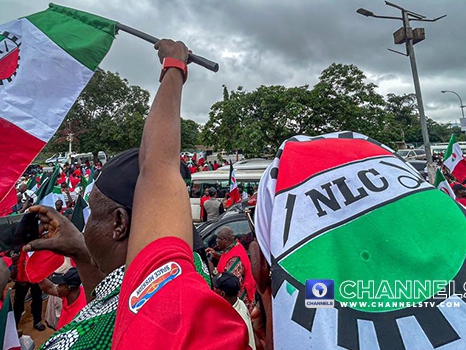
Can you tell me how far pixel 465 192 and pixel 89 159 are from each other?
3271 cm

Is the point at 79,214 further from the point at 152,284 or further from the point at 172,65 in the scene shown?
the point at 152,284

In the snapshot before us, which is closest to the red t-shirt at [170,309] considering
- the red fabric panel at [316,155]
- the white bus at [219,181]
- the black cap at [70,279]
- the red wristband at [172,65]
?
the red fabric panel at [316,155]

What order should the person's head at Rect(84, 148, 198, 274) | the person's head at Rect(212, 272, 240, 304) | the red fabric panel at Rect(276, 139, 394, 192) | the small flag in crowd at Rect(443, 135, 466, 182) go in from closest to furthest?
1. the red fabric panel at Rect(276, 139, 394, 192)
2. the person's head at Rect(84, 148, 198, 274)
3. the person's head at Rect(212, 272, 240, 304)
4. the small flag in crowd at Rect(443, 135, 466, 182)

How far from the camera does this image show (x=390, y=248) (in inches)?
23.6

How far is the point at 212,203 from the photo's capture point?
9.39 meters

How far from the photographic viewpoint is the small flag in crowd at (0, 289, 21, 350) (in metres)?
2.01

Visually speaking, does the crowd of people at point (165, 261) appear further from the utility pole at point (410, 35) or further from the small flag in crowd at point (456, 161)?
the utility pole at point (410, 35)

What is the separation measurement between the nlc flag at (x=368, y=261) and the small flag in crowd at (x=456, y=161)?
7.06m

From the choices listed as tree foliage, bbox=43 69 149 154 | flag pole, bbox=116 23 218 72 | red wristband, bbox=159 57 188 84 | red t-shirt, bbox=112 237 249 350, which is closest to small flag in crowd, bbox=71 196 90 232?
flag pole, bbox=116 23 218 72

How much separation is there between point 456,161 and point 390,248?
24.0ft

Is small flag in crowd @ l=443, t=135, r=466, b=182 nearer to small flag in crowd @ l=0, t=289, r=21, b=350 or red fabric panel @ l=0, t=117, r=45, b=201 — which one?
red fabric panel @ l=0, t=117, r=45, b=201

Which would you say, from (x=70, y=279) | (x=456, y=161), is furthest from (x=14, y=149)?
(x=456, y=161)

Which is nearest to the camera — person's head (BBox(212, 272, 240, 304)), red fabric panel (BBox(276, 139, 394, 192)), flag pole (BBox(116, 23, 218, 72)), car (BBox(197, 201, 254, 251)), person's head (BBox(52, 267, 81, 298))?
red fabric panel (BBox(276, 139, 394, 192))

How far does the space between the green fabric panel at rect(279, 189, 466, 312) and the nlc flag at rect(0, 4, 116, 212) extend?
6.33ft
